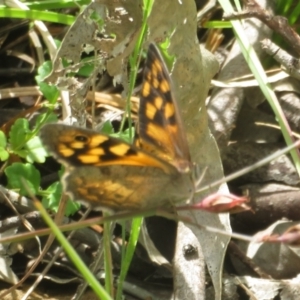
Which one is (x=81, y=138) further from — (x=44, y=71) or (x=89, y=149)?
(x=44, y=71)

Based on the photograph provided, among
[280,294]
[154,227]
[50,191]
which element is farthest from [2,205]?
[280,294]

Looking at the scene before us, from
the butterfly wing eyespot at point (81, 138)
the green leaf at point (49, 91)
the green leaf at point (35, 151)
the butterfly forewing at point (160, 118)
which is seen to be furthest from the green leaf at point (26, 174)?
the butterfly wing eyespot at point (81, 138)

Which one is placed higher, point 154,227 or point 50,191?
point 50,191

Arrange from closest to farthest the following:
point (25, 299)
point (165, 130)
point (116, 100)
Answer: point (165, 130)
point (25, 299)
point (116, 100)

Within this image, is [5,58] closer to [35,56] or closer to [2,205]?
[35,56]

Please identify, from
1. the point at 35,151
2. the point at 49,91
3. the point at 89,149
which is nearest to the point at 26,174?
the point at 35,151

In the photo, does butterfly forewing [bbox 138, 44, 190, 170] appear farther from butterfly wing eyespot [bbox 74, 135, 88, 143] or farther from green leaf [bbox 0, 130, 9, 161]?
green leaf [bbox 0, 130, 9, 161]
